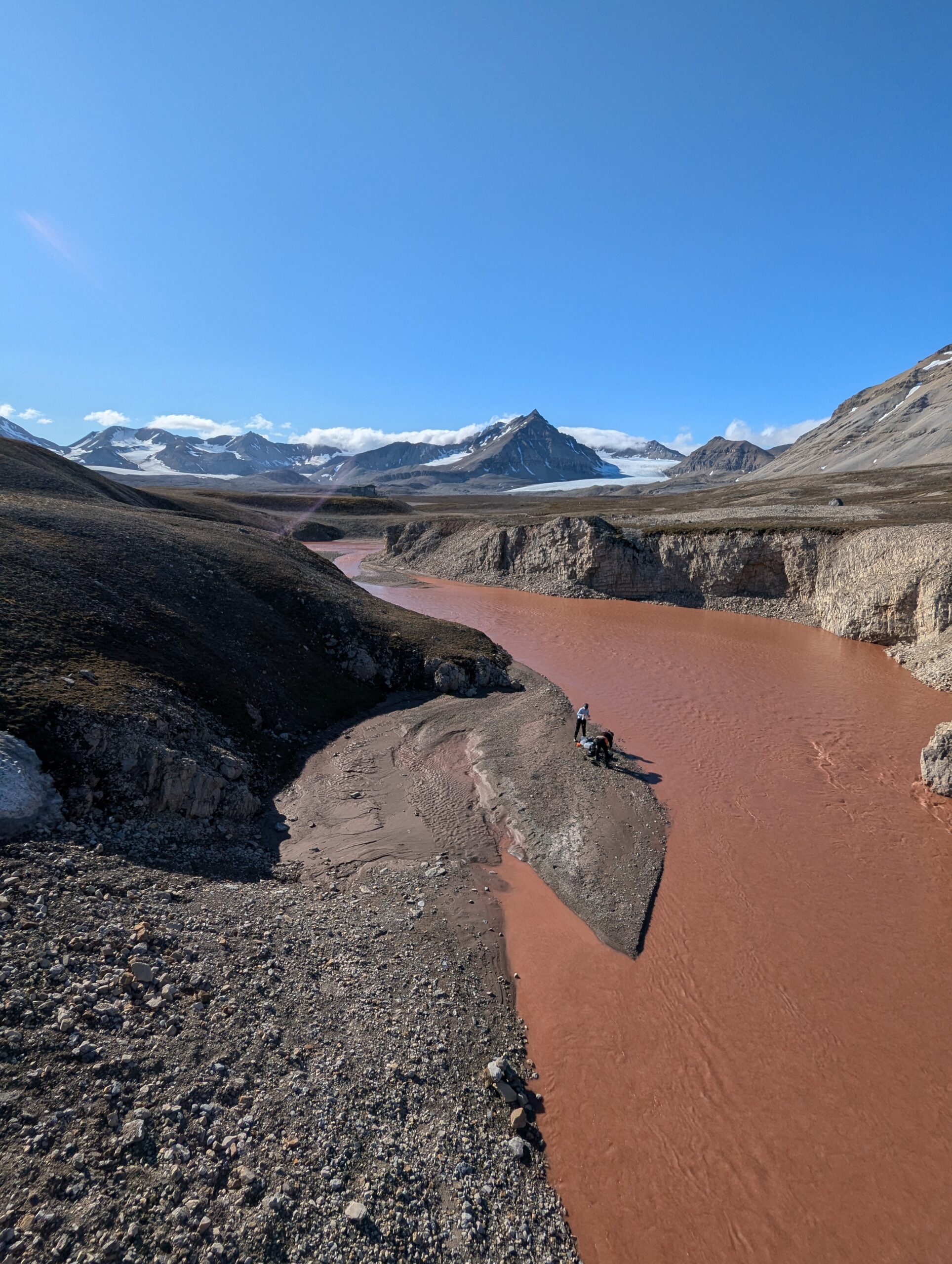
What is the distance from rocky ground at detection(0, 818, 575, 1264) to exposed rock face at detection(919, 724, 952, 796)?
1944 centimetres

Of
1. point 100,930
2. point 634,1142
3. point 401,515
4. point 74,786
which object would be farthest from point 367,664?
point 401,515

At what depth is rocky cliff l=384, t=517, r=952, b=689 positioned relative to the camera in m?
37.2

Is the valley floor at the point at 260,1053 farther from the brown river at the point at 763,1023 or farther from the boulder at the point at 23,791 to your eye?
the brown river at the point at 763,1023

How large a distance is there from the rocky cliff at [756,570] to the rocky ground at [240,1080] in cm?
3584

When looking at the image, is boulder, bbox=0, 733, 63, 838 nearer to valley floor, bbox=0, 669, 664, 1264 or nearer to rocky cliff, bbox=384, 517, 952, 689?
valley floor, bbox=0, 669, 664, 1264

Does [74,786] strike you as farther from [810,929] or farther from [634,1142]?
[810,929]

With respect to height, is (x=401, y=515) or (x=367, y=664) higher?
(x=401, y=515)

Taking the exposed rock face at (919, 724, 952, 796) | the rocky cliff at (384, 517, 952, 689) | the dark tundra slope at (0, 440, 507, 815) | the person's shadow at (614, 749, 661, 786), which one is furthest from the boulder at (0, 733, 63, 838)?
the rocky cliff at (384, 517, 952, 689)

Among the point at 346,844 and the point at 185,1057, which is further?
the point at 346,844

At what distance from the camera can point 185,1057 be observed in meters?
8.96

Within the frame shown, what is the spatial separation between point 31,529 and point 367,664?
16428 mm

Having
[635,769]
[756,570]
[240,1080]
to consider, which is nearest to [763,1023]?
[635,769]

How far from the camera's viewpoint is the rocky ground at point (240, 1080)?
23.4 ft

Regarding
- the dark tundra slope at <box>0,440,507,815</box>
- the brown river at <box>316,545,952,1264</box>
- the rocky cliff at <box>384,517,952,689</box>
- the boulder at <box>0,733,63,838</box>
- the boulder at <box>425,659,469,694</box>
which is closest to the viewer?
the brown river at <box>316,545,952,1264</box>
